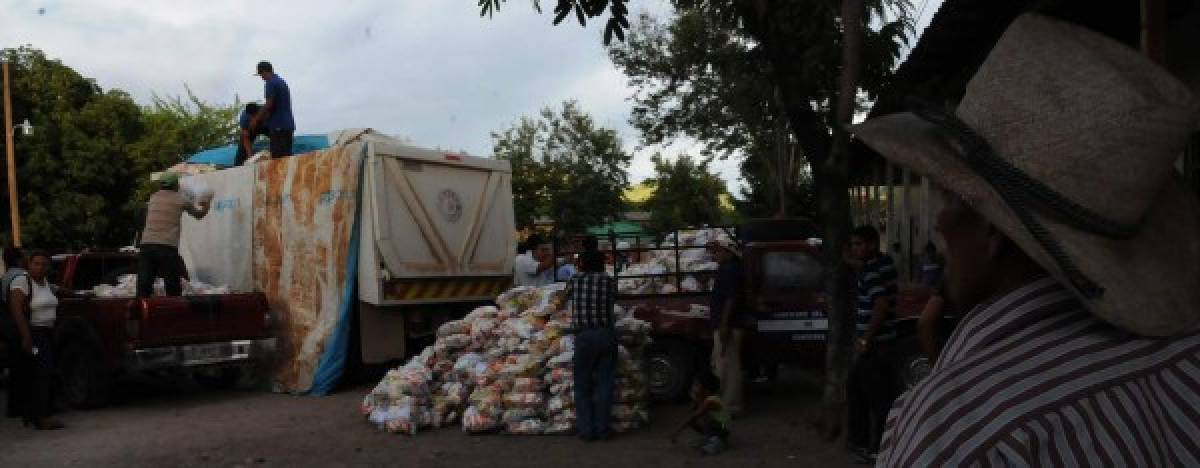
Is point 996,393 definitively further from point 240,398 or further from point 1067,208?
point 240,398

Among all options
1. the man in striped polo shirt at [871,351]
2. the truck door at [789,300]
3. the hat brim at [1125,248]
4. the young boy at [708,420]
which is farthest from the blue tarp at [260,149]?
the hat brim at [1125,248]

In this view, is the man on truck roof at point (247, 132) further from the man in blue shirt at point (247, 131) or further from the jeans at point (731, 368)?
the jeans at point (731, 368)

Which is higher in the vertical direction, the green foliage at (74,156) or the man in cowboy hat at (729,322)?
the green foliage at (74,156)

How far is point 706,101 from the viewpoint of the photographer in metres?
30.1

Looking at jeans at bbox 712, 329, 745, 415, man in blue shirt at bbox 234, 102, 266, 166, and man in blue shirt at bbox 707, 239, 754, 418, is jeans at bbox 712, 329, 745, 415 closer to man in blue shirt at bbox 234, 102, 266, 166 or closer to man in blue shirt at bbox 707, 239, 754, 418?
man in blue shirt at bbox 707, 239, 754, 418

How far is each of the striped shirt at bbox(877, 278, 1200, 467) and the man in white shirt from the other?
36.2 feet

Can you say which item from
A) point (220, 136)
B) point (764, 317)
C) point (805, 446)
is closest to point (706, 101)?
point (220, 136)

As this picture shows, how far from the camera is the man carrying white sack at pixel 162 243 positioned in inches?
416

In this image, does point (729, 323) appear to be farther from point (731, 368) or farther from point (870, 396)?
point (870, 396)

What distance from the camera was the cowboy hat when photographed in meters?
1.08


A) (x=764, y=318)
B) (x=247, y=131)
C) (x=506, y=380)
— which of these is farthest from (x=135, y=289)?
(x=764, y=318)

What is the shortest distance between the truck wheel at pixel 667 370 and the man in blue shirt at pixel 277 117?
580cm

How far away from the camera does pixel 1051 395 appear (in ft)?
3.39

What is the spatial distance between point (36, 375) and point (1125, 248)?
34.0 feet
